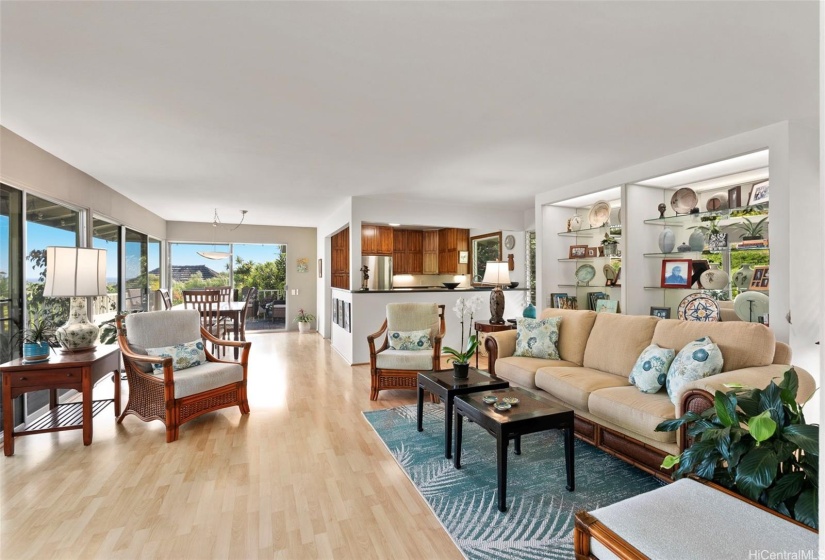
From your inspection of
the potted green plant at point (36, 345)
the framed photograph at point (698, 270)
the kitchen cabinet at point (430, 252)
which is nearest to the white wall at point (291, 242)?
the kitchen cabinet at point (430, 252)

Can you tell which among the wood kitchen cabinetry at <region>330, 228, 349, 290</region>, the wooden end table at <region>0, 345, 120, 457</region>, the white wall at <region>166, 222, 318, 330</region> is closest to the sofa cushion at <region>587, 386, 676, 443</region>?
the wooden end table at <region>0, 345, 120, 457</region>

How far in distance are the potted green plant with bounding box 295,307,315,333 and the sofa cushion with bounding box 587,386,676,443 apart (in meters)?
7.19

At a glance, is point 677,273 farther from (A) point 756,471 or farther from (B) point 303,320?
(B) point 303,320

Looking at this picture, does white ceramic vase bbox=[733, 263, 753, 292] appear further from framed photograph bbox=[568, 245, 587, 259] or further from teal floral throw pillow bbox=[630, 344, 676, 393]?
framed photograph bbox=[568, 245, 587, 259]

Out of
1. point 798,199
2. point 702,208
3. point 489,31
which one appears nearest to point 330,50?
point 489,31

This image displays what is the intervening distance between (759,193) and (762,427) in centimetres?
286

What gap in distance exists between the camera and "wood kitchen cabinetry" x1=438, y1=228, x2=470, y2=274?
803cm

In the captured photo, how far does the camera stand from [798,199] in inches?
116

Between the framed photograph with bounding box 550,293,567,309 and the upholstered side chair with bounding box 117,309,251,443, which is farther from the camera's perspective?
the framed photograph with bounding box 550,293,567,309

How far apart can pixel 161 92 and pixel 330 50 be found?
120 cm

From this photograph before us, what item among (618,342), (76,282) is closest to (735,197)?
(618,342)

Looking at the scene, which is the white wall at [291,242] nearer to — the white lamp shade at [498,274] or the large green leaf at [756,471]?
the white lamp shade at [498,274]

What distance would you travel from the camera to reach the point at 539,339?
3.91 metres

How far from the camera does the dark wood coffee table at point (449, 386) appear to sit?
2.82m
